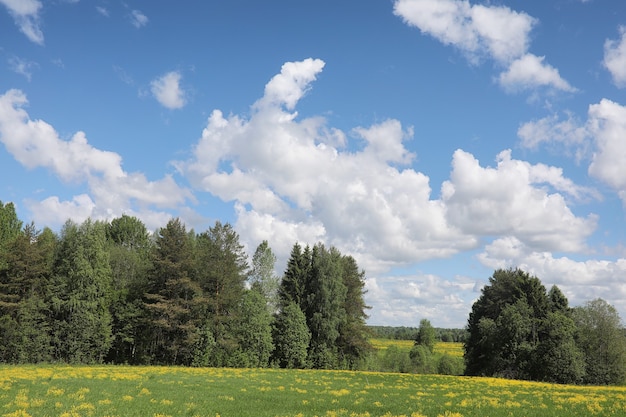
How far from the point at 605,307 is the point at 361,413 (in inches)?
2422

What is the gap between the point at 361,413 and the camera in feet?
63.8

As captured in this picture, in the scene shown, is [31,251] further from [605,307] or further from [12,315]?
[605,307]

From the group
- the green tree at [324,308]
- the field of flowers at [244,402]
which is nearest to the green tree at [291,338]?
the green tree at [324,308]

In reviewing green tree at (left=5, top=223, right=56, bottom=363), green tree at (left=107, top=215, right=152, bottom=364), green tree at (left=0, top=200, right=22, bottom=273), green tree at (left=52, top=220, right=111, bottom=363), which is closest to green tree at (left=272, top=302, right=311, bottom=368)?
green tree at (left=107, top=215, right=152, bottom=364)

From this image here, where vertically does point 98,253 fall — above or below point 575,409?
above

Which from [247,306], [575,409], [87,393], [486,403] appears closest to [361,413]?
[486,403]

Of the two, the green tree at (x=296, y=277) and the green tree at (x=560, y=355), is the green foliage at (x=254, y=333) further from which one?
the green tree at (x=560, y=355)

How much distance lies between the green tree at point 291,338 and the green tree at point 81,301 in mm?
23160

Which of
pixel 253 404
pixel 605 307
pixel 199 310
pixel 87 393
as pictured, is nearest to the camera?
pixel 253 404

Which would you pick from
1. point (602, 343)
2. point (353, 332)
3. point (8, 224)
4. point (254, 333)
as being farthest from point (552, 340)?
point (8, 224)

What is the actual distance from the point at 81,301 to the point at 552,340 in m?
62.8

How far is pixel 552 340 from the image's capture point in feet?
197

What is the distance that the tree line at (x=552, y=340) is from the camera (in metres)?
59.2

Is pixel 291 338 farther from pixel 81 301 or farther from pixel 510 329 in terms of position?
pixel 510 329
